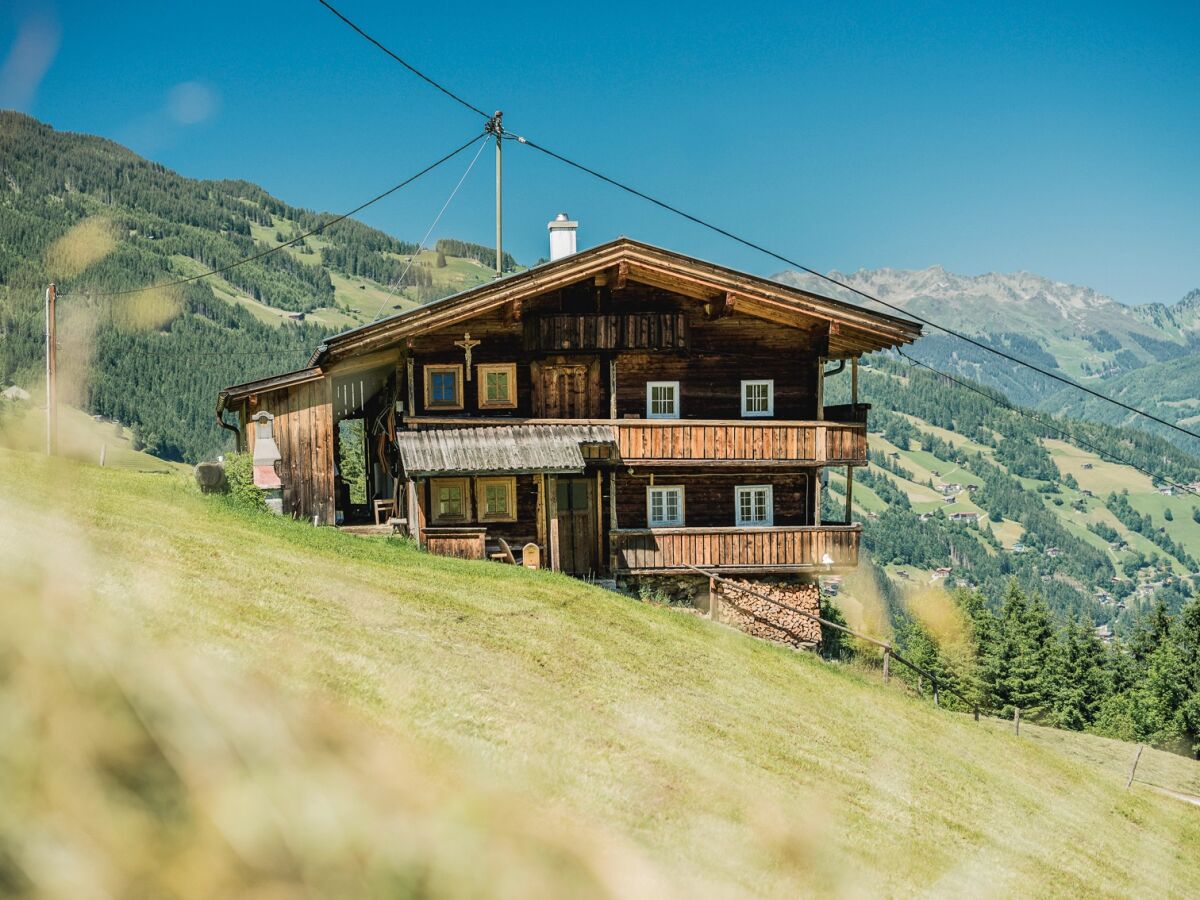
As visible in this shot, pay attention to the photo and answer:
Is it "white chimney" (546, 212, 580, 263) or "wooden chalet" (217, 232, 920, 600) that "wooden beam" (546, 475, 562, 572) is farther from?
"white chimney" (546, 212, 580, 263)

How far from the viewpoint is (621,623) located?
64.8ft

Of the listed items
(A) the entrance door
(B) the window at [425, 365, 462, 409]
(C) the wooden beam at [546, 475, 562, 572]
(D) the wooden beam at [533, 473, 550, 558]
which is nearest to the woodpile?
(A) the entrance door

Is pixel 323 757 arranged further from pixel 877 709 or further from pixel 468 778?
pixel 877 709

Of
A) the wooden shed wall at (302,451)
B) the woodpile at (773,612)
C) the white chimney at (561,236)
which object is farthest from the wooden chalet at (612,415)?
the white chimney at (561,236)

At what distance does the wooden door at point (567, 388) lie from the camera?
27156mm

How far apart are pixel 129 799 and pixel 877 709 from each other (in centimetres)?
1921

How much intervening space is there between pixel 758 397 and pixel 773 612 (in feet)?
18.9

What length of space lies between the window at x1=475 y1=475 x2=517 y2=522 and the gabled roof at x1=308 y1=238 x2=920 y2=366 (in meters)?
4.22

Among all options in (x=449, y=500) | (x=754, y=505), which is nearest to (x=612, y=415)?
(x=449, y=500)

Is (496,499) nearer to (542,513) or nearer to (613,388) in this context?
(542,513)

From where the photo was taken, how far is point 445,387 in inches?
1052

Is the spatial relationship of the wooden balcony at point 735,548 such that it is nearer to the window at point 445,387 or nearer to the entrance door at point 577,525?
the entrance door at point 577,525

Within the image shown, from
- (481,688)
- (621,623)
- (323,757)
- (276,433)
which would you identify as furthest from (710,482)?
(323,757)

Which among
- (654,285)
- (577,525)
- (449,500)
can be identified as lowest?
(577,525)
